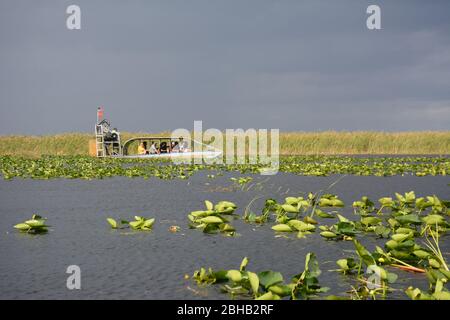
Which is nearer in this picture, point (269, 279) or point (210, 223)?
point (269, 279)

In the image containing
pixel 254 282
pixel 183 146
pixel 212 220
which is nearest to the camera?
pixel 254 282

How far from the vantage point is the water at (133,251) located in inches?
181

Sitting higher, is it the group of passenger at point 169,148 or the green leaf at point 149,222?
the green leaf at point 149,222

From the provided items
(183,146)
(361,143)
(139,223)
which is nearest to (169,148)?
(183,146)

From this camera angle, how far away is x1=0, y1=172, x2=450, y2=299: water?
181 inches

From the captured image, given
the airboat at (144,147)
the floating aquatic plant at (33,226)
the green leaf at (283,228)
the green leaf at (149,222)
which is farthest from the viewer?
the airboat at (144,147)

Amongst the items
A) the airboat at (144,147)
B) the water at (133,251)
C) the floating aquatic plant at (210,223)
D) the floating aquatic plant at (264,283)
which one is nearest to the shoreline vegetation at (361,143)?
the airboat at (144,147)

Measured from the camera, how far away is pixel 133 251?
615 centimetres

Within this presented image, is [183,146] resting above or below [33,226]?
→ below

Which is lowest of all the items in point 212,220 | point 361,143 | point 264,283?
point 361,143

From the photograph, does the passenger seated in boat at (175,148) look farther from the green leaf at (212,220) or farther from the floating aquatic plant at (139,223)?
the green leaf at (212,220)

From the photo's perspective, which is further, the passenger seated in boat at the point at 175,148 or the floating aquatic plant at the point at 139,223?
the passenger seated in boat at the point at 175,148

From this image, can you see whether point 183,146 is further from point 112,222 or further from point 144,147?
point 112,222

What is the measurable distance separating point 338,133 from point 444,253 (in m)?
36.1
